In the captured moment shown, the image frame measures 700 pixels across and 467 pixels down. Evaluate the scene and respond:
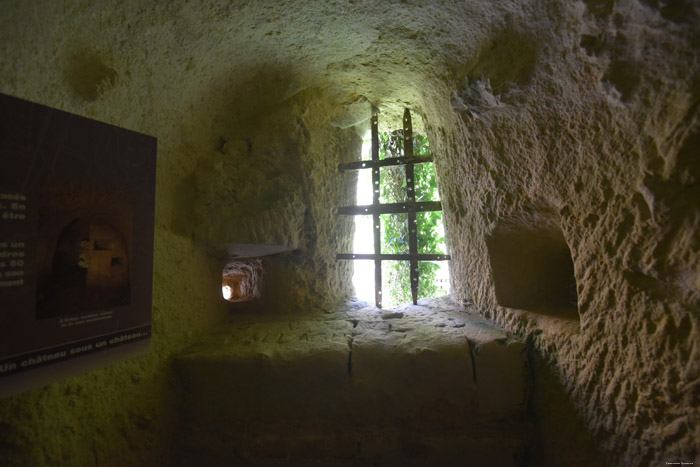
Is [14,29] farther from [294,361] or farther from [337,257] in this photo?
[337,257]

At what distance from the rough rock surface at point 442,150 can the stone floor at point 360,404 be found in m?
0.19

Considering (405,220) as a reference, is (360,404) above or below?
below

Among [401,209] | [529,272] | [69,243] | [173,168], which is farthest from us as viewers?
[401,209]

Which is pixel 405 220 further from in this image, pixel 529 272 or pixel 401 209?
pixel 529 272

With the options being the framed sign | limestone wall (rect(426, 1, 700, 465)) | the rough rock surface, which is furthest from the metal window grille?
the framed sign

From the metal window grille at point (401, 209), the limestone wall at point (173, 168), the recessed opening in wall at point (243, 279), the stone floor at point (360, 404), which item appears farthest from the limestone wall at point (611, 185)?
the recessed opening in wall at point (243, 279)

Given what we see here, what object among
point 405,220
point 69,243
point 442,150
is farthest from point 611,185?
point 405,220

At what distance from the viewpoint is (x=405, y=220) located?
338 cm

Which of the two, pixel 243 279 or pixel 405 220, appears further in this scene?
pixel 405 220

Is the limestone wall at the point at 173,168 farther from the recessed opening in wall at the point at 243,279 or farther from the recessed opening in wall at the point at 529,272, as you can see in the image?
the recessed opening in wall at the point at 529,272

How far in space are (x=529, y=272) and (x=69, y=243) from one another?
6.85ft

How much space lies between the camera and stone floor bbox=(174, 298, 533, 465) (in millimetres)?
1729

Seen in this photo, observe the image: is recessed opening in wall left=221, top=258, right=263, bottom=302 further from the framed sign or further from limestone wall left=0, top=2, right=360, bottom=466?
the framed sign

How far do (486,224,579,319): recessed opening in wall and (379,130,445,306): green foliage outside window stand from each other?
1104mm
